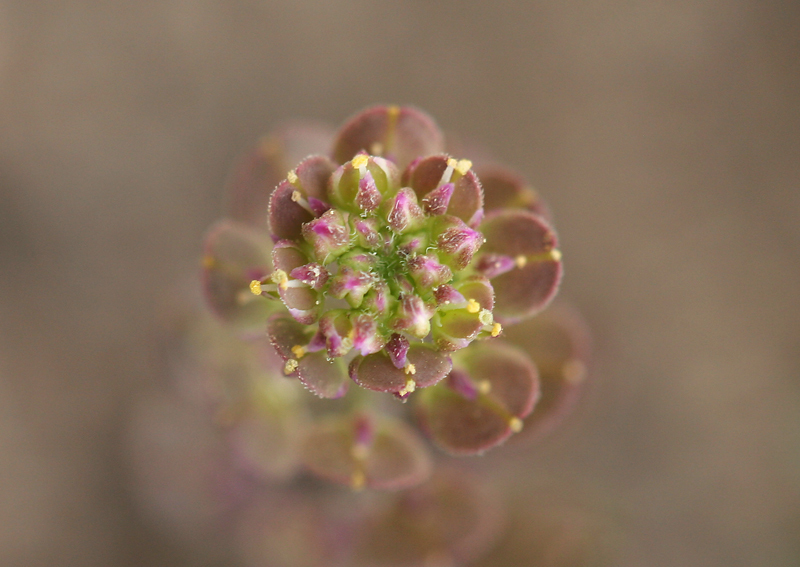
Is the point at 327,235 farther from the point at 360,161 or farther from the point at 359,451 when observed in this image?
the point at 359,451

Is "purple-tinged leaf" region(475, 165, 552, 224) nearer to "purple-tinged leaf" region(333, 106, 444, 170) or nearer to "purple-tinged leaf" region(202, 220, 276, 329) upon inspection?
Result: "purple-tinged leaf" region(333, 106, 444, 170)

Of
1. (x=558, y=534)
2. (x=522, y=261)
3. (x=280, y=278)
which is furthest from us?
(x=558, y=534)

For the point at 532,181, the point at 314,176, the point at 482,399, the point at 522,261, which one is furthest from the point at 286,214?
the point at 532,181

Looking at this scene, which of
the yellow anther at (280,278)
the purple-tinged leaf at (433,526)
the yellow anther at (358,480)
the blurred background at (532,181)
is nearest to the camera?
the yellow anther at (280,278)

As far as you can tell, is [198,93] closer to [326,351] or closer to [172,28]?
[172,28]

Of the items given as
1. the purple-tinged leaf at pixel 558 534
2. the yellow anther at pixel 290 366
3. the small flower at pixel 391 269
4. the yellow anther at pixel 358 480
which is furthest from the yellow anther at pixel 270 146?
the purple-tinged leaf at pixel 558 534

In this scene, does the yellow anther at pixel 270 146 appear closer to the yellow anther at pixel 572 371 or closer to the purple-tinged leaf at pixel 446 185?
the purple-tinged leaf at pixel 446 185

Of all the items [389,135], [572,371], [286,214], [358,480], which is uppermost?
[389,135]
